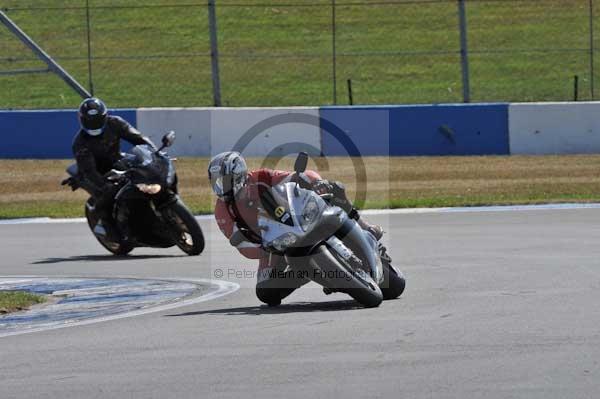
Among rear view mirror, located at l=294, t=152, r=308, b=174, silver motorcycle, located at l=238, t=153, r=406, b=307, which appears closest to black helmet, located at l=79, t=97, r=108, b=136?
silver motorcycle, located at l=238, t=153, r=406, b=307

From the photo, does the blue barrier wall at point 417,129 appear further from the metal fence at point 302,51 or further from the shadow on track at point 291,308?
the shadow on track at point 291,308

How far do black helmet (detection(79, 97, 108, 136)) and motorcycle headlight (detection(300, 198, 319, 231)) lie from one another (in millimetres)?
5679

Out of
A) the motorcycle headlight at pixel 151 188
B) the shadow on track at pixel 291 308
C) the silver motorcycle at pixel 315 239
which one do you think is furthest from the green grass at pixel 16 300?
the motorcycle headlight at pixel 151 188

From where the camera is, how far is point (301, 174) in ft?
33.5

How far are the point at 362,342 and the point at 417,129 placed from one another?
47.8 feet

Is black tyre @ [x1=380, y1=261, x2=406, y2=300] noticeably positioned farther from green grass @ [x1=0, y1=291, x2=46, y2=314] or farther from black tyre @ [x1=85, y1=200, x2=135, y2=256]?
black tyre @ [x1=85, y1=200, x2=135, y2=256]

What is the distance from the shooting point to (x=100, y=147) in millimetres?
15422

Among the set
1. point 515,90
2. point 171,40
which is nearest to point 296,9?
point 171,40

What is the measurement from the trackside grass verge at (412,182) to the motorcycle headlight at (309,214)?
8834mm

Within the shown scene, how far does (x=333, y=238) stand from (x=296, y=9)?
79.3 feet

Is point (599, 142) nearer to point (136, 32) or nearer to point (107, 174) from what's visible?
point (107, 174)

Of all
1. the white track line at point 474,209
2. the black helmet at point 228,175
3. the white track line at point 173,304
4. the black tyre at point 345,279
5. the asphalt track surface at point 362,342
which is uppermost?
the black helmet at point 228,175

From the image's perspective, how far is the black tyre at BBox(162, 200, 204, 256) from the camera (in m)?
14.4

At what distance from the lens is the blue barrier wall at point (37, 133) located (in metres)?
23.4
